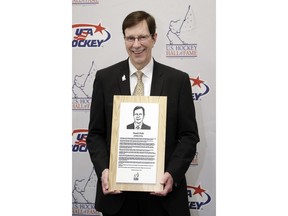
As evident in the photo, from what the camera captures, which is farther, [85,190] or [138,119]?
[85,190]

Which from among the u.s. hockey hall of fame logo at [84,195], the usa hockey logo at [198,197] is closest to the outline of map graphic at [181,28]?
the usa hockey logo at [198,197]

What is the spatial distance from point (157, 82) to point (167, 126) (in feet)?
1.09

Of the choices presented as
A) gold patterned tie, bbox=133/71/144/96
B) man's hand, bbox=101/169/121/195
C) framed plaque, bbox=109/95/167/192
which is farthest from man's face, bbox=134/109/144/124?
man's hand, bbox=101/169/121/195

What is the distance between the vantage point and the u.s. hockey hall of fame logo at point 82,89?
328 cm

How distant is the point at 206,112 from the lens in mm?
3154

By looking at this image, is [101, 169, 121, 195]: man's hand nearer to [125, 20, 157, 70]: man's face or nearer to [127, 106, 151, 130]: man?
[127, 106, 151, 130]: man

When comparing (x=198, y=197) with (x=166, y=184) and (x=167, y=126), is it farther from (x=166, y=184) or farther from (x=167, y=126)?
(x=167, y=126)

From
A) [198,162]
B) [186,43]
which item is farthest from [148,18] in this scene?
[198,162]

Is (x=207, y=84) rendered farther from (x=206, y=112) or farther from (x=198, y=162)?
(x=198, y=162)

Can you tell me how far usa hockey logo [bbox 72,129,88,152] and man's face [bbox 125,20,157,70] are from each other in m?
0.98

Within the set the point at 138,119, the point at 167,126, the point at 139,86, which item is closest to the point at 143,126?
the point at 138,119

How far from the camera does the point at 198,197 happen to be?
3.21 metres

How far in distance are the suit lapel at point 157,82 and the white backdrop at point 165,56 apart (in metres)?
0.49

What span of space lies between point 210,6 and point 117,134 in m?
1.39
